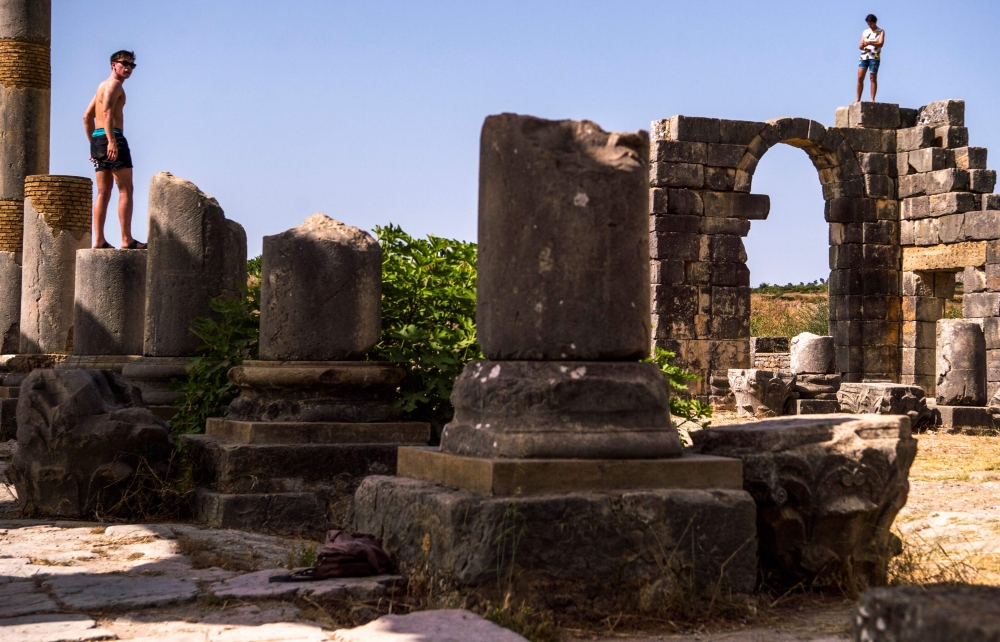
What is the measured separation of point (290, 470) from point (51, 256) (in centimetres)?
847

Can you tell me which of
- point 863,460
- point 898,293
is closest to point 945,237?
point 898,293

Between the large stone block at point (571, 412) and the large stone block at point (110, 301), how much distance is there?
7.00 metres

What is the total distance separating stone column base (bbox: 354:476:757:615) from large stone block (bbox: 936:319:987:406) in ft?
38.4

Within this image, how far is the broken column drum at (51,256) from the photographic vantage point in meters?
13.4

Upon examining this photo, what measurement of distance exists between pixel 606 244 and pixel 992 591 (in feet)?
8.35

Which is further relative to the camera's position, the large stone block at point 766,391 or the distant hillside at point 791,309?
the distant hillside at point 791,309

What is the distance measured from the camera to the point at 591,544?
13.2 feet

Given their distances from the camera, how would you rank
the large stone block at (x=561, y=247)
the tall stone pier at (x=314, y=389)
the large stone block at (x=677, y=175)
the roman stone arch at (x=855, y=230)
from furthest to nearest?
the roman stone arch at (x=855, y=230) < the large stone block at (x=677, y=175) < the tall stone pier at (x=314, y=389) < the large stone block at (x=561, y=247)

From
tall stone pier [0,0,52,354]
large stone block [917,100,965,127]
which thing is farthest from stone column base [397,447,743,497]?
large stone block [917,100,965,127]

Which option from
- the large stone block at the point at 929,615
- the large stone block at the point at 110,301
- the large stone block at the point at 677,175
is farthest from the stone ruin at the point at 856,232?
the large stone block at the point at 929,615

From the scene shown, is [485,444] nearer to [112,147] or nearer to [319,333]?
[319,333]

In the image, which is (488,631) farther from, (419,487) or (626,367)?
(626,367)

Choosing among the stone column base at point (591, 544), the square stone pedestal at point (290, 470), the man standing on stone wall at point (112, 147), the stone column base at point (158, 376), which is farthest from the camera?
the man standing on stone wall at point (112, 147)

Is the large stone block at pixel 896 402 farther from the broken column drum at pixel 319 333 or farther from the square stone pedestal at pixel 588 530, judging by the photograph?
the square stone pedestal at pixel 588 530
